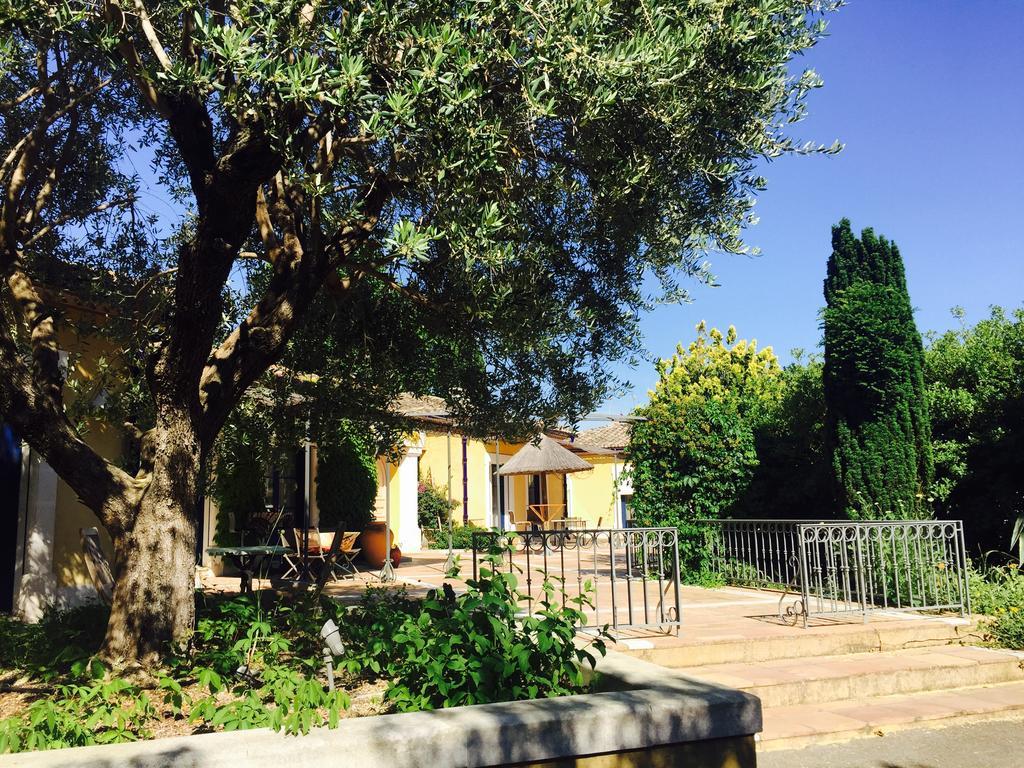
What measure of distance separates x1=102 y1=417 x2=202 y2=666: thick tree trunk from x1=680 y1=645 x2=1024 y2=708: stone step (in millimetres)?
3304

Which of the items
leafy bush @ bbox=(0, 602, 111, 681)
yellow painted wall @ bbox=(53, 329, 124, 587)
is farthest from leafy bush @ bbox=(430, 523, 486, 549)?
leafy bush @ bbox=(0, 602, 111, 681)

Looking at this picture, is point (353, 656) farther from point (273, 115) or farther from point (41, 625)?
point (41, 625)

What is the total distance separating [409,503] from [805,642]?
13.6m

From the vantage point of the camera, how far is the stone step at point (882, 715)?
16.2 ft

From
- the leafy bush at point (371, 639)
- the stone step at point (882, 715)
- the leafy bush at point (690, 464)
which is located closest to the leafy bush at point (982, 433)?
the leafy bush at point (690, 464)

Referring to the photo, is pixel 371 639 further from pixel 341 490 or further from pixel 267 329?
pixel 341 490

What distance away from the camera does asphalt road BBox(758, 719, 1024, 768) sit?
4.55m

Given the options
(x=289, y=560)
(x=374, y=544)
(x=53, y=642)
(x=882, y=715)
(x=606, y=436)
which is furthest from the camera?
(x=606, y=436)

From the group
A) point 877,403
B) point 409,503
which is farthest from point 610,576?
point 409,503

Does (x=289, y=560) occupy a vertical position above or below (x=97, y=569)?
below

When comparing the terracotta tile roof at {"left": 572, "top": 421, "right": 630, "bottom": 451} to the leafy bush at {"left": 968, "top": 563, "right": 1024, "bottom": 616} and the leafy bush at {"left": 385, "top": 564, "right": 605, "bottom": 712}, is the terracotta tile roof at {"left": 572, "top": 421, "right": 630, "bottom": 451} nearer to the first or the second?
the leafy bush at {"left": 968, "top": 563, "right": 1024, "bottom": 616}

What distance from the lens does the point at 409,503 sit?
19.2 meters

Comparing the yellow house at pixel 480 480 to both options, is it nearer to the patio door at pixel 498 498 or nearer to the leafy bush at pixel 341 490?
the patio door at pixel 498 498

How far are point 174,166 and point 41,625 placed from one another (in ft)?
13.6
